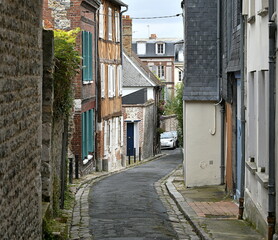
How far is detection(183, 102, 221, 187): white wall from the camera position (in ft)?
72.0

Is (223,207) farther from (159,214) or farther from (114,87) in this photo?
(114,87)

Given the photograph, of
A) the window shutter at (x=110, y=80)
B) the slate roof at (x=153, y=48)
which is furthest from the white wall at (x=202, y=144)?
the slate roof at (x=153, y=48)

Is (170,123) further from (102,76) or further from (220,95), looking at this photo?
(220,95)

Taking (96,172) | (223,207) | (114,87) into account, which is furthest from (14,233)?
(114,87)

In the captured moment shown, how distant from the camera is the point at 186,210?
16406 mm

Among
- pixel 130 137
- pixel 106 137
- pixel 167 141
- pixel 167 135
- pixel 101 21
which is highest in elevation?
pixel 101 21

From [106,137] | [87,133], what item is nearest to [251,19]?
[87,133]

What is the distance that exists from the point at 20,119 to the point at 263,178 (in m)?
5.04

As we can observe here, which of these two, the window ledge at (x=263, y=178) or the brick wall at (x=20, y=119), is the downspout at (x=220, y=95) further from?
the brick wall at (x=20, y=119)

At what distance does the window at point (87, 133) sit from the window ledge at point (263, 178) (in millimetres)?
14592

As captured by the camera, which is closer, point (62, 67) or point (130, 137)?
point (62, 67)

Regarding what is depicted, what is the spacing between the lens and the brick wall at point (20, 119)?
7191mm

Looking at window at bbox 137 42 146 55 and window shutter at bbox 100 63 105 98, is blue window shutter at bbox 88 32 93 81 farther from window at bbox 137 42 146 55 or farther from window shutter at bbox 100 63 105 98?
window at bbox 137 42 146 55

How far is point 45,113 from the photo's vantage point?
42.6ft
